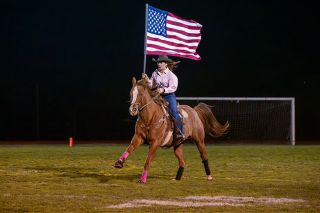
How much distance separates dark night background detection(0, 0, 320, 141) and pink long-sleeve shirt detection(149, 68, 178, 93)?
2727 centimetres

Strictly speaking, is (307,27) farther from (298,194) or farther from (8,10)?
(298,194)

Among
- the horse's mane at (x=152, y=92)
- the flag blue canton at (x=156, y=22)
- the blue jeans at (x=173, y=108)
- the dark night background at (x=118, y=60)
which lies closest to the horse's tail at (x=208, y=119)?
the blue jeans at (x=173, y=108)

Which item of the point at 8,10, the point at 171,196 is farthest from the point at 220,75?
the point at 171,196

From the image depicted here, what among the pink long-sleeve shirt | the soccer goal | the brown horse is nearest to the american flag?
the pink long-sleeve shirt

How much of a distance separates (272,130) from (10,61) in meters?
22.7

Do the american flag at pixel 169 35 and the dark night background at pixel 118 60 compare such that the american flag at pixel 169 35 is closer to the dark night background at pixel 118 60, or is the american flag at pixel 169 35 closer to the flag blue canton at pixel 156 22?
the flag blue canton at pixel 156 22

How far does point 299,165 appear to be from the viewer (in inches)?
805

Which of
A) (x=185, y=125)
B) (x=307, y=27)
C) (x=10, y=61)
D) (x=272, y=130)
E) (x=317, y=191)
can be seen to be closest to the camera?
(x=317, y=191)

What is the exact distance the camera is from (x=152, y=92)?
14.4m

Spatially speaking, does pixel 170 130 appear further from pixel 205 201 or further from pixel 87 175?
pixel 205 201

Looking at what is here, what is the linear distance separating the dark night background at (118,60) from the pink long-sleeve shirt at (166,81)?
27.3 m

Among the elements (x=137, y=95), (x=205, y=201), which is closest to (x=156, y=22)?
(x=137, y=95)

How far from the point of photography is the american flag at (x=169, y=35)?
59.3ft

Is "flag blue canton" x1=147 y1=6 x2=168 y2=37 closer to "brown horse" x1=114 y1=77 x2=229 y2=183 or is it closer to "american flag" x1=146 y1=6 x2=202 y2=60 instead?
"american flag" x1=146 y1=6 x2=202 y2=60
